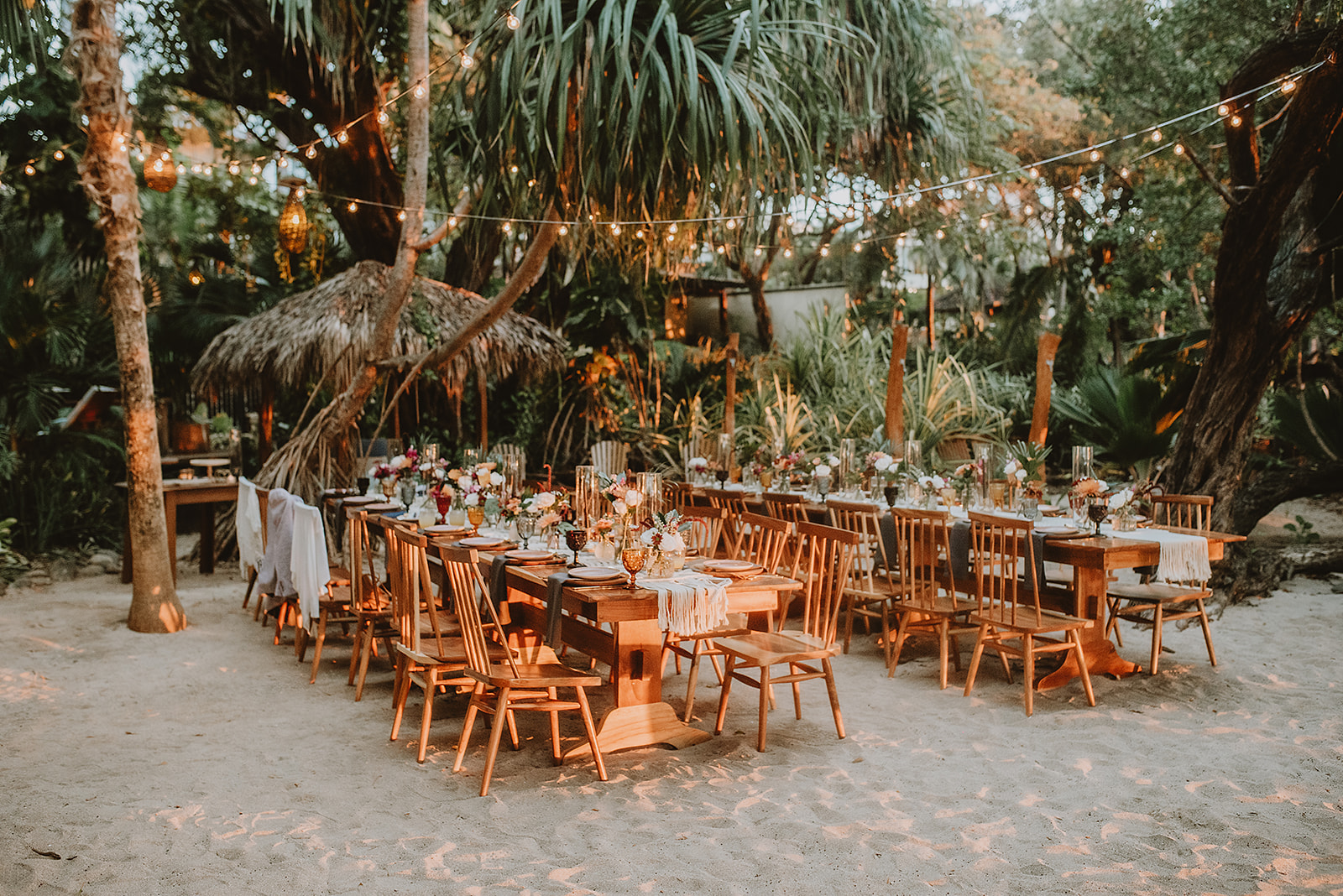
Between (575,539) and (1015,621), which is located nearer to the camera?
(575,539)

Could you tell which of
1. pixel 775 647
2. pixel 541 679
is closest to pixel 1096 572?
pixel 775 647

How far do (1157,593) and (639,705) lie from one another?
3015mm

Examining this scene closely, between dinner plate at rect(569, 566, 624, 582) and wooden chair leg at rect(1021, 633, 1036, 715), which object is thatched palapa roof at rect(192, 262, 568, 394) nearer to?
dinner plate at rect(569, 566, 624, 582)

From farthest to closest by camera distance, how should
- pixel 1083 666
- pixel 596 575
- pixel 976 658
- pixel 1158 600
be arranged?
pixel 1158 600, pixel 976 658, pixel 1083 666, pixel 596 575

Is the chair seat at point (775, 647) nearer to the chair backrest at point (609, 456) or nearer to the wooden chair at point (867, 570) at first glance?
the wooden chair at point (867, 570)

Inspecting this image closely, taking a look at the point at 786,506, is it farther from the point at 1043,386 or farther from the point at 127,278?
the point at 127,278

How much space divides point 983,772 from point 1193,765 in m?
0.88

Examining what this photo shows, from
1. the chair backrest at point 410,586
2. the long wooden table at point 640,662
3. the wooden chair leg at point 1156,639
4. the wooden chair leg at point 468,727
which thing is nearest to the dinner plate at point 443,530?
the chair backrest at point 410,586

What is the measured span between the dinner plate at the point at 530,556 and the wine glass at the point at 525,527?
21 cm

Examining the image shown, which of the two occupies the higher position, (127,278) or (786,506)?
(127,278)

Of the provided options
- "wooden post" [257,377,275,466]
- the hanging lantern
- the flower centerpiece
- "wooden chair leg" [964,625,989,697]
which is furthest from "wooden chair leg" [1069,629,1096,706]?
"wooden post" [257,377,275,466]

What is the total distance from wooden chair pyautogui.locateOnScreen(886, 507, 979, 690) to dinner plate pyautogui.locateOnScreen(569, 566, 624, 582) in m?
1.77

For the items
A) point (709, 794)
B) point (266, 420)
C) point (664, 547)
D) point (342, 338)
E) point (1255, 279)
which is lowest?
point (709, 794)

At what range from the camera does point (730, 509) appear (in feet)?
21.4
